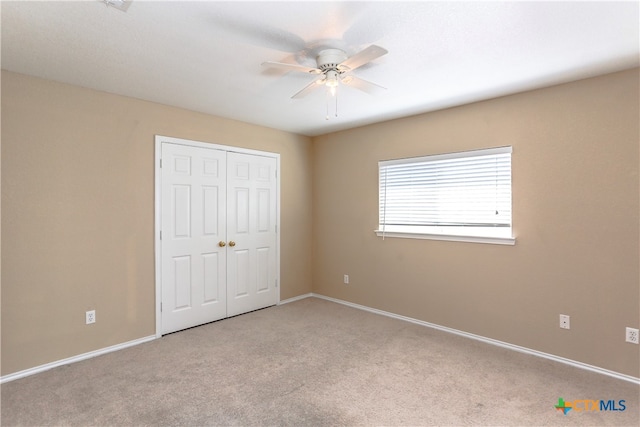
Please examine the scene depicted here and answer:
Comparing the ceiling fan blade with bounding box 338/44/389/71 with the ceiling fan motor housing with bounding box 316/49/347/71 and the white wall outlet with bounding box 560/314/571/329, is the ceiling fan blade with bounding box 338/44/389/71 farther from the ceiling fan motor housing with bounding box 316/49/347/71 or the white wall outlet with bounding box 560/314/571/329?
the white wall outlet with bounding box 560/314/571/329

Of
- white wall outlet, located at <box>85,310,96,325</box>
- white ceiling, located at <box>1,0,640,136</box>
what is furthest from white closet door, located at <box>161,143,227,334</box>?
white ceiling, located at <box>1,0,640,136</box>

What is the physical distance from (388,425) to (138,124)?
339 cm

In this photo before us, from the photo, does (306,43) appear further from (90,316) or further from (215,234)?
(90,316)

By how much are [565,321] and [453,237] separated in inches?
47.1

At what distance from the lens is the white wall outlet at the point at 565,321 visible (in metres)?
2.89

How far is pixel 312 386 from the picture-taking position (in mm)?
2527

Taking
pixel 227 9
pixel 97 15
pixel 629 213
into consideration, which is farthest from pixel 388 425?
pixel 97 15

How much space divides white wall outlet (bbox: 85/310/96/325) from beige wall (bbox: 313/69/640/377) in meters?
3.09

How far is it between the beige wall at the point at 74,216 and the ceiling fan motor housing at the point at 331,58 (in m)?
2.10

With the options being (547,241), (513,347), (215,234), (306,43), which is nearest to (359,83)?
(306,43)

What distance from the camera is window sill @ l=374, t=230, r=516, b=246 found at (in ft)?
10.7

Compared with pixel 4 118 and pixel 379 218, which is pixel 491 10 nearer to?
pixel 379 218

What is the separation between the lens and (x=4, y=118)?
8.60 ft

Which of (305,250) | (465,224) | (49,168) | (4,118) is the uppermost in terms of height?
(4,118)
